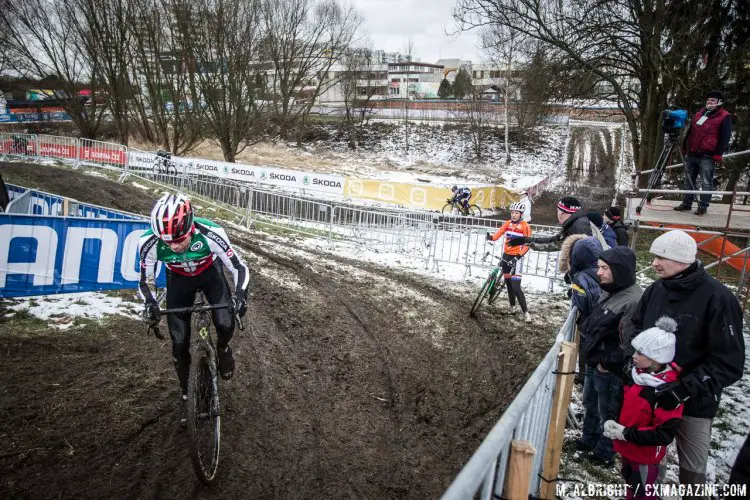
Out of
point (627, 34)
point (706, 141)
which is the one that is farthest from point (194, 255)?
point (627, 34)

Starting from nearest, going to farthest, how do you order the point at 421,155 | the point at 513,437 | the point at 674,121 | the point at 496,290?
the point at 513,437
the point at 674,121
the point at 496,290
the point at 421,155

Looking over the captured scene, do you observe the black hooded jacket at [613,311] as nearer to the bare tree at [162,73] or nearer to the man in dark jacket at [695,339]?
Result: the man in dark jacket at [695,339]

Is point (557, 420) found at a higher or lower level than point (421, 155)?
lower

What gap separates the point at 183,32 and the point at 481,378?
31.0 m

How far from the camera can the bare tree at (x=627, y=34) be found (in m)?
14.3

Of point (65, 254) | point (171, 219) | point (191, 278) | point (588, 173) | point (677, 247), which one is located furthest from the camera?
point (588, 173)

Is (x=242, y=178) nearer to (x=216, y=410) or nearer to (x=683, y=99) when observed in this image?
(x=683, y=99)

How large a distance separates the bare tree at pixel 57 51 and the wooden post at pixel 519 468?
40466 millimetres

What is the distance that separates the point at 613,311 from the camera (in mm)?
4344

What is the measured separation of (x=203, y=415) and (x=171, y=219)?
6.02 feet

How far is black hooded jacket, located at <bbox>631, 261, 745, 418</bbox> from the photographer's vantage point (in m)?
3.32

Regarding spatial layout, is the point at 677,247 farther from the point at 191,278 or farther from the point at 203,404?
the point at 191,278

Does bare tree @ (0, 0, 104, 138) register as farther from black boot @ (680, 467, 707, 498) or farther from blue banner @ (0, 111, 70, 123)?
black boot @ (680, 467, 707, 498)

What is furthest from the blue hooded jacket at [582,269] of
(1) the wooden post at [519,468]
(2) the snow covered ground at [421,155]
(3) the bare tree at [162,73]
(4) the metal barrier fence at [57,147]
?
(2) the snow covered ground at [421,155]
